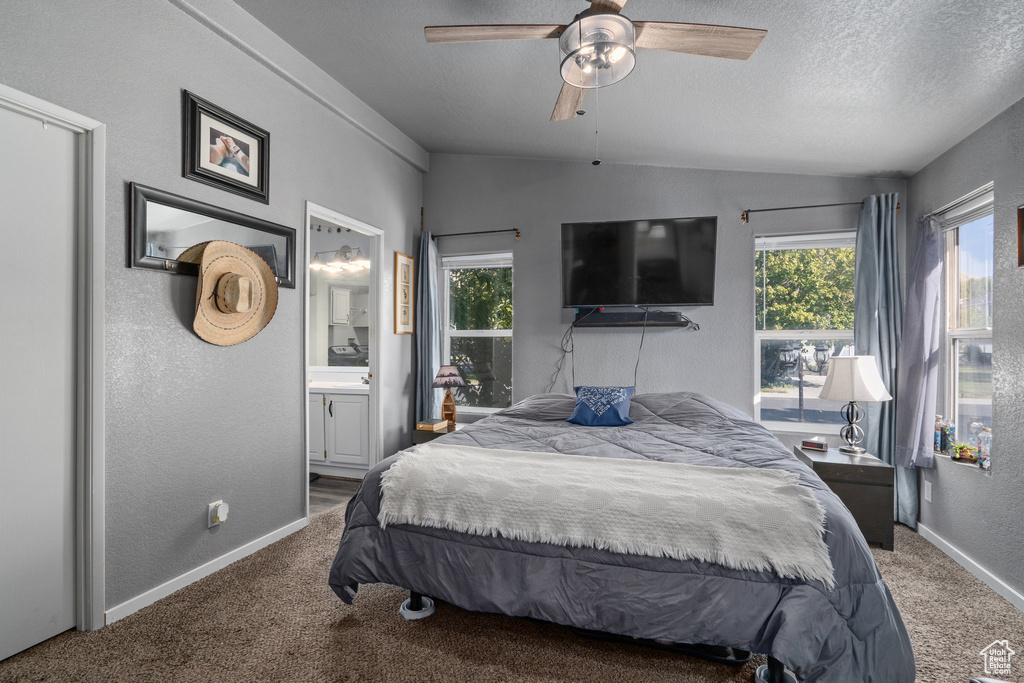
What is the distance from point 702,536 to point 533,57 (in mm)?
2423

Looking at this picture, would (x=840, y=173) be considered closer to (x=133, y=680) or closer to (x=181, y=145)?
(x=181, y=145)

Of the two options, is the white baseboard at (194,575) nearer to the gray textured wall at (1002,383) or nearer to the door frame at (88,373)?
the door frame at (88,373)

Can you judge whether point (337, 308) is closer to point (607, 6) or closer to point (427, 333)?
point (427, 333)

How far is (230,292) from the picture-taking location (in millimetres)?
2479

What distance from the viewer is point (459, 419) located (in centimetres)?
446

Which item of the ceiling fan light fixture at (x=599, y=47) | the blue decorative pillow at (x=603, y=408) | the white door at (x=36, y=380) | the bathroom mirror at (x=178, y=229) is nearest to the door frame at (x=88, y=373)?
the white door at (x=36, y=380)

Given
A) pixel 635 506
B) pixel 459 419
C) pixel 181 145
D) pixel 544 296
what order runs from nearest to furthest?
pixel 635 506
pixel 181 145
pixel 544 296
pixel 459 419

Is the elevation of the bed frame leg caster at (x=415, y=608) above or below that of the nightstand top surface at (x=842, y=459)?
below

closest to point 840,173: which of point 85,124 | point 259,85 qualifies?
point 259,85

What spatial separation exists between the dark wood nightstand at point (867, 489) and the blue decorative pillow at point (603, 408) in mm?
1099

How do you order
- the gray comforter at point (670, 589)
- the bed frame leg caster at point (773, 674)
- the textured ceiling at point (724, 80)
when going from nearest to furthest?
the gray comforter at point (670, 589)
the bed frame leg caster at point (773, 674)
the textured ceiling at point (724, 80)

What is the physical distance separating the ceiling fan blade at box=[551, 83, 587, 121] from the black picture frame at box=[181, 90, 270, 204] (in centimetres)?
164

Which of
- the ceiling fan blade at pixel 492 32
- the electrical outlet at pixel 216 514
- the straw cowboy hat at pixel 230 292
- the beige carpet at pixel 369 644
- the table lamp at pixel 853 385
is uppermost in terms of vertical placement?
the ceiling fan blade at pixel 492 32

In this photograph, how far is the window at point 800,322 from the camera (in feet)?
11.8
